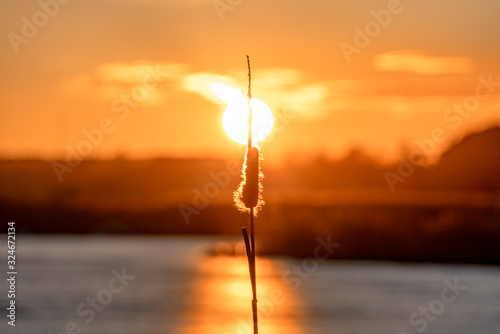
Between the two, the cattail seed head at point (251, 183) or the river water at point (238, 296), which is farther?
the river water at point (238, 296)

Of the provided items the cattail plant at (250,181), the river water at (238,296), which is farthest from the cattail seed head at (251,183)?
the river water at (238,296)

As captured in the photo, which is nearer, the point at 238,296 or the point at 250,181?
the point at 250,181

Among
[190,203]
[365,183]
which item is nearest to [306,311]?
[190,203]

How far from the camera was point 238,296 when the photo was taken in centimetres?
2655

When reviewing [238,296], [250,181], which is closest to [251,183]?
[250,181]

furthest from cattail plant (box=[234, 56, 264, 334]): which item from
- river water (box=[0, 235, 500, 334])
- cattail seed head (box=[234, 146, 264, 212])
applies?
river water (box=[0, 235, 500, 334])

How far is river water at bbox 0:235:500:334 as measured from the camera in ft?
67.8

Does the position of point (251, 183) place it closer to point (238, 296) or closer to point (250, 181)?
point (250, 181)

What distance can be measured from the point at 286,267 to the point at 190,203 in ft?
111

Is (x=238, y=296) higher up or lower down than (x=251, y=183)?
higher up

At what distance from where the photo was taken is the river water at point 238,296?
20.7 meters

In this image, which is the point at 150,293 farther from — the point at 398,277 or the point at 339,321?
the point at 398,277

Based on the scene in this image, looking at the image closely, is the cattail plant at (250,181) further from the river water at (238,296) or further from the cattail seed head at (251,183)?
the river water at (238,296)

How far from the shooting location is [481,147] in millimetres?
87688
